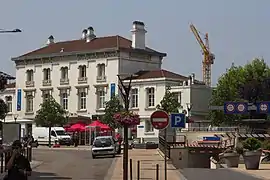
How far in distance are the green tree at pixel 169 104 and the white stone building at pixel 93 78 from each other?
5.02 meters

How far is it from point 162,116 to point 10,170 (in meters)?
8.88

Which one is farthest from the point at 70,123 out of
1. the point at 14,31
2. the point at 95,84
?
the point at 14,31

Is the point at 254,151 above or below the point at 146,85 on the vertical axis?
below

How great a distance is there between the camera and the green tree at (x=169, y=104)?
260ft

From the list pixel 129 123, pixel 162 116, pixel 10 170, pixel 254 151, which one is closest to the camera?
pixel 10 170

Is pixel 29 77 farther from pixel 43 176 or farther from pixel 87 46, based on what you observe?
pixel 43 176

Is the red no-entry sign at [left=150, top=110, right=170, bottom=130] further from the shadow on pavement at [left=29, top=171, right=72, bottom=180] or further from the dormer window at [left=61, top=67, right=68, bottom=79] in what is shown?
the dormer window at [left=61, top=67, right=68, bottom=79]

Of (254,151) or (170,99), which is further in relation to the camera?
(170,99)

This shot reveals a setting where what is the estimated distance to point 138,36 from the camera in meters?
93.7

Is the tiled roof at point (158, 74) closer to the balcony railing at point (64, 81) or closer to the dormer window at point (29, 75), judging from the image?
the balcony railing at point (64, 81)

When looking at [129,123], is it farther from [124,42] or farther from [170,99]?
[124,42]

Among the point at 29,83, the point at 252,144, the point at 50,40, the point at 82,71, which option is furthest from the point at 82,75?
the point at 252,144

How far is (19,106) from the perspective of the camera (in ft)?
327

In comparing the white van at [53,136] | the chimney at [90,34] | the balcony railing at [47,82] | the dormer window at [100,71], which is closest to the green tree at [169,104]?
the white van at [53,136]
